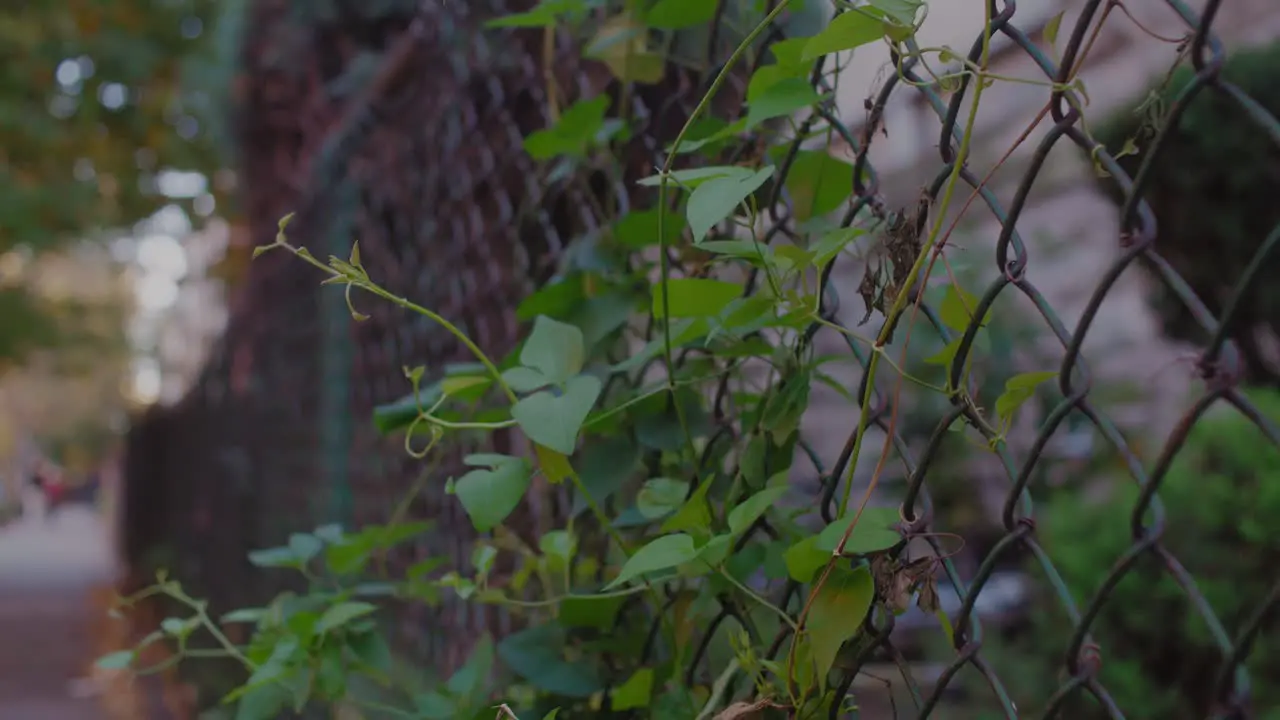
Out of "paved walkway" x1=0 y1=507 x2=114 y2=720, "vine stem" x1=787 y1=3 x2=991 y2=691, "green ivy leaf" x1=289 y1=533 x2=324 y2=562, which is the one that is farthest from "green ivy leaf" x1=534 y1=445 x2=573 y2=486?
"paved walkway" x1=0 y1=507 x2=114 y2=720

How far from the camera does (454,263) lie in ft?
6.35

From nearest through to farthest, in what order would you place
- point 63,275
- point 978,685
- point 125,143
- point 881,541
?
point 881,541 → point 978,685 → point 125,143 → point 63,275

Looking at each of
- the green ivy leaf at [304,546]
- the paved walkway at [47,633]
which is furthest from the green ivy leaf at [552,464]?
the paved walkway at [47,633]

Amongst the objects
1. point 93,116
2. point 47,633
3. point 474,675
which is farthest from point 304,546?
point 47,633

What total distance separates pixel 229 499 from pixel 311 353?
6.19 feet

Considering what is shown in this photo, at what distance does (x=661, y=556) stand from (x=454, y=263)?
1245 millimetres

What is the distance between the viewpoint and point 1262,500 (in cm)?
242

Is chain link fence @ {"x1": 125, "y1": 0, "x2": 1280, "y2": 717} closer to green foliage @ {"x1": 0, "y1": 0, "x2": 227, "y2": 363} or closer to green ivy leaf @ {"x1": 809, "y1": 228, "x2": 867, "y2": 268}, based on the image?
green ivy leaf @ {"x1": 809, "y1": 228, "x2": 867, "y2": 268}

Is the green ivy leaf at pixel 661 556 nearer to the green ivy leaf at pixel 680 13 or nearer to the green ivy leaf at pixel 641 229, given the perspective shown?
the green ivy leaf at pixel 641 229

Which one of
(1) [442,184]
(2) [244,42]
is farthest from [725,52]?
(2) [244,42]

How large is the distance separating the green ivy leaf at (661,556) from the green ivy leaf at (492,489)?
12 centimetres

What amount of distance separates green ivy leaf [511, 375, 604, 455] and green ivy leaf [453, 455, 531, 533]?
76 mm

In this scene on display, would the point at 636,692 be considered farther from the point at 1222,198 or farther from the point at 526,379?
the point at 1222,198

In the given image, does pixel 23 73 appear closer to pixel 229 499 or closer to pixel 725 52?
pixel 229 499
